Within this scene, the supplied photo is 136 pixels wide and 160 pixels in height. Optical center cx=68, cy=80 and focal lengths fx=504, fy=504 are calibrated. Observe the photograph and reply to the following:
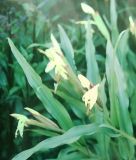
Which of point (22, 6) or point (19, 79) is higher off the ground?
point (22, 6)

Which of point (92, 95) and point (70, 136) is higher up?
point (92, 95)

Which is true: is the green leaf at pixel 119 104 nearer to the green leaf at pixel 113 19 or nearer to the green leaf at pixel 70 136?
the green leaf at pixel 70 136

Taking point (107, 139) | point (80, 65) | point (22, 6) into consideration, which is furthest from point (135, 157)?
point (22, 6)

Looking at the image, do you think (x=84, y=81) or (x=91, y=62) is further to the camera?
(x=91, y=62)

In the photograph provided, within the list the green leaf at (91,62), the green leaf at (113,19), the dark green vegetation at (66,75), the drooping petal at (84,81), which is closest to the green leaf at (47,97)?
the dark green vegetation at (66,75)

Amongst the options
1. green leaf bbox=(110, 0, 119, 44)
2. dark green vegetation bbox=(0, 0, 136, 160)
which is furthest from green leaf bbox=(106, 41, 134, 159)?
green leaf bbox=(110, 0, 119, 44)

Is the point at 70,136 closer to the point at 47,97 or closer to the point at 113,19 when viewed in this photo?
the point at 47,97

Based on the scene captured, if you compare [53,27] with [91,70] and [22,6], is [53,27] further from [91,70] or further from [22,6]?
[91,70]

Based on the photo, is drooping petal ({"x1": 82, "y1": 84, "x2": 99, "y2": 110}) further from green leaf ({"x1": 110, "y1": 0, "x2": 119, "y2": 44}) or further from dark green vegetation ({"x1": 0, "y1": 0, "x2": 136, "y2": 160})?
green leaf ({"x1": 110, "y1": 0, "x2": 119, "y2": 44})

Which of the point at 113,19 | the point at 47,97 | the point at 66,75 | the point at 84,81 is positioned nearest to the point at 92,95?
the point at 84,81
